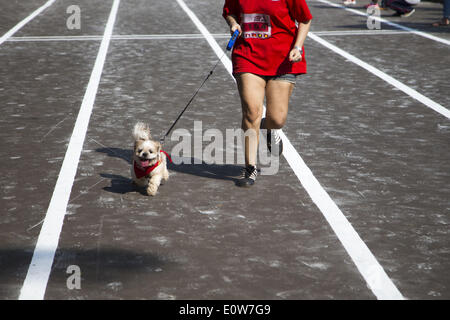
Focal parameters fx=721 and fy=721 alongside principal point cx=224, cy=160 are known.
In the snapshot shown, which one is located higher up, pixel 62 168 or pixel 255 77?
pixel 255 77

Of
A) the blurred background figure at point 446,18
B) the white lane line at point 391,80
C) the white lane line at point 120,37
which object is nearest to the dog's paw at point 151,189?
the white lane line at point 391,80

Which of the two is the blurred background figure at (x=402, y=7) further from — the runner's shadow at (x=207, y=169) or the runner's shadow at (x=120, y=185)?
the runner's shadow at (x=120, y=185)

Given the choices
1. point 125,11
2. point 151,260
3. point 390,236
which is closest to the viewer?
point 151,260

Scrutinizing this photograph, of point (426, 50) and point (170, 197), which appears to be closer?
point (170, 197)

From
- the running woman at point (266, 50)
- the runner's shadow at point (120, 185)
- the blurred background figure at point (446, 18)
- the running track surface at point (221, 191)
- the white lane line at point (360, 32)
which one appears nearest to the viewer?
the running track surface at point (221, 191)

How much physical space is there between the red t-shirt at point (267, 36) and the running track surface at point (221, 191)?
1168 millimetres

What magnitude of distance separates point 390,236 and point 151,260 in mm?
1928

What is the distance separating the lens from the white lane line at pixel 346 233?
489 cm

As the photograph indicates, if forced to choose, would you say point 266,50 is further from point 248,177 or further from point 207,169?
point 207,169

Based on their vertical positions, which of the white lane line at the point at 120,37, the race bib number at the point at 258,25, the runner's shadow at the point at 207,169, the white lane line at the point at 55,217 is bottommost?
the runner's shadow at the point at 207,169

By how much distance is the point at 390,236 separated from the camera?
5.78 m

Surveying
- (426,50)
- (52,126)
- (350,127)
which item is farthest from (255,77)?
(426,50)

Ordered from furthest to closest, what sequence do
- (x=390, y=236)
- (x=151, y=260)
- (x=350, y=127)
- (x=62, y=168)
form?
1. (x=350, y=127)
2. (x=62, y=168)
3. (x=390, y=236)
4. (x=151, y=260)

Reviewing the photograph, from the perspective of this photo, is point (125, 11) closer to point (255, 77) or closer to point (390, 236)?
point (255, 77)
